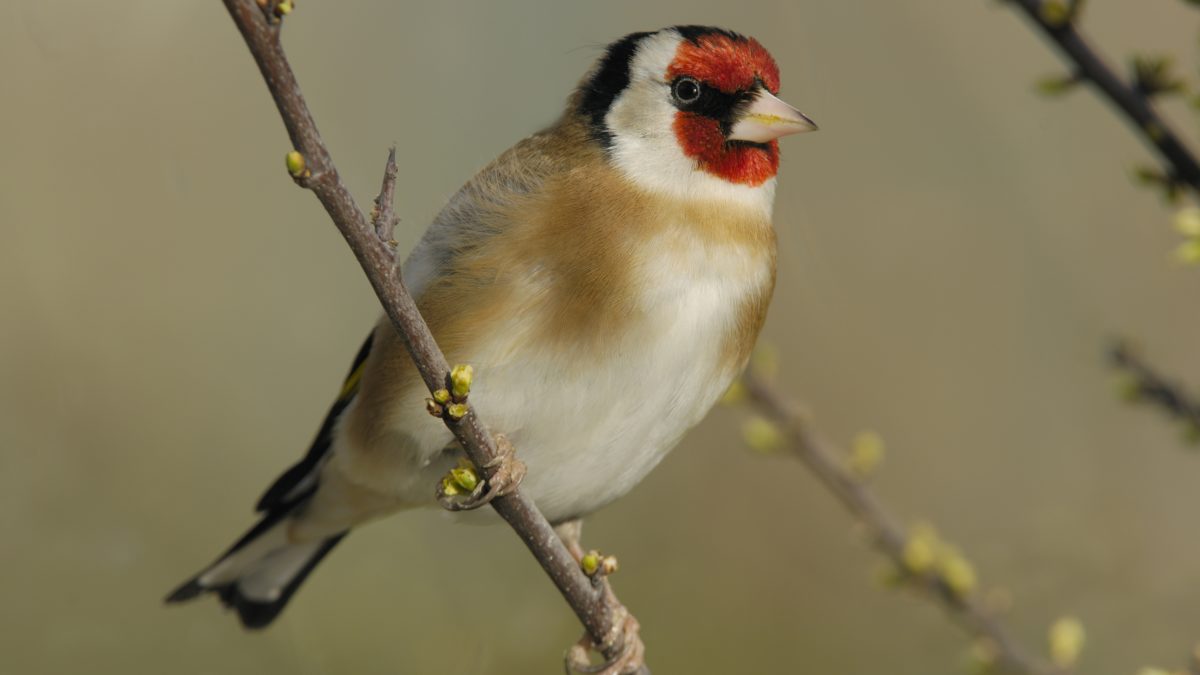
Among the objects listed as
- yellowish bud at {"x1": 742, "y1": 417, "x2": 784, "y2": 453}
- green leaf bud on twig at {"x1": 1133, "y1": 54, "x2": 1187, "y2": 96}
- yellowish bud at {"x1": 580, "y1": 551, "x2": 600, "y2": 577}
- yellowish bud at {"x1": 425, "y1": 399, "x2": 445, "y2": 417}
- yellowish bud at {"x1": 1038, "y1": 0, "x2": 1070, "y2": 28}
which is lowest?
yellowish bud at {"x1": 742, "y1": 417, "x2": 784, "y2": 453}

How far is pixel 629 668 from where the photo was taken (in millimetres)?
2756

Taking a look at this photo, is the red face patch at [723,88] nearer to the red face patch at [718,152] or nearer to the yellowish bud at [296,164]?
the red face patch at [718,152]

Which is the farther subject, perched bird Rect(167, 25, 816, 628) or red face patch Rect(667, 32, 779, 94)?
red face patch Rect(667, 32, 779, 94)

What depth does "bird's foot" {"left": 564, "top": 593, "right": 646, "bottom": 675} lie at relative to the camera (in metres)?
2.62

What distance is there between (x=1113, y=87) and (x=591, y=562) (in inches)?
45.3

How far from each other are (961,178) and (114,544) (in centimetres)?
380

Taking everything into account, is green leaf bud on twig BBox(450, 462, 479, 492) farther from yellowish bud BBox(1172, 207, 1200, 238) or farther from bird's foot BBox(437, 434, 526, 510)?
yellowish bud BBox(1172, 207, 1200, 238)

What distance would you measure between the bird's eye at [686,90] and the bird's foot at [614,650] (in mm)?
1072

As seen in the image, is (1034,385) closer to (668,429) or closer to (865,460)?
(865,460)

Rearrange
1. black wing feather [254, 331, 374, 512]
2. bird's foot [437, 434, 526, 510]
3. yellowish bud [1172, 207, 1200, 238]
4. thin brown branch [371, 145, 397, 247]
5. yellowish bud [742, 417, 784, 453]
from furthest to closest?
black wing feather [254, 331, 374, 512] < yellowish bud [742, 417, 784, 453] < bird's foot [437, 434, 526, 510] < yellowish bud [1172, 207, 1200, 238] < thin brown branch [371, 145, 397, 247]

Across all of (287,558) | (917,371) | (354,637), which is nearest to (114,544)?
(354,637)

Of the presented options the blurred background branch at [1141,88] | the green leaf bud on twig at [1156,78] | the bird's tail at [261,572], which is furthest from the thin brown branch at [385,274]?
the bird's tail at [261,572]

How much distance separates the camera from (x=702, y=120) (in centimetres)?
281

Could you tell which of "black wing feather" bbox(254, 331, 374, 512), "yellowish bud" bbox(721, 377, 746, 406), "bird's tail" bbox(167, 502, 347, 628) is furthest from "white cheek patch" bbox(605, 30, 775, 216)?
"bird's tail" bbox(167, 502, 347, 628)
